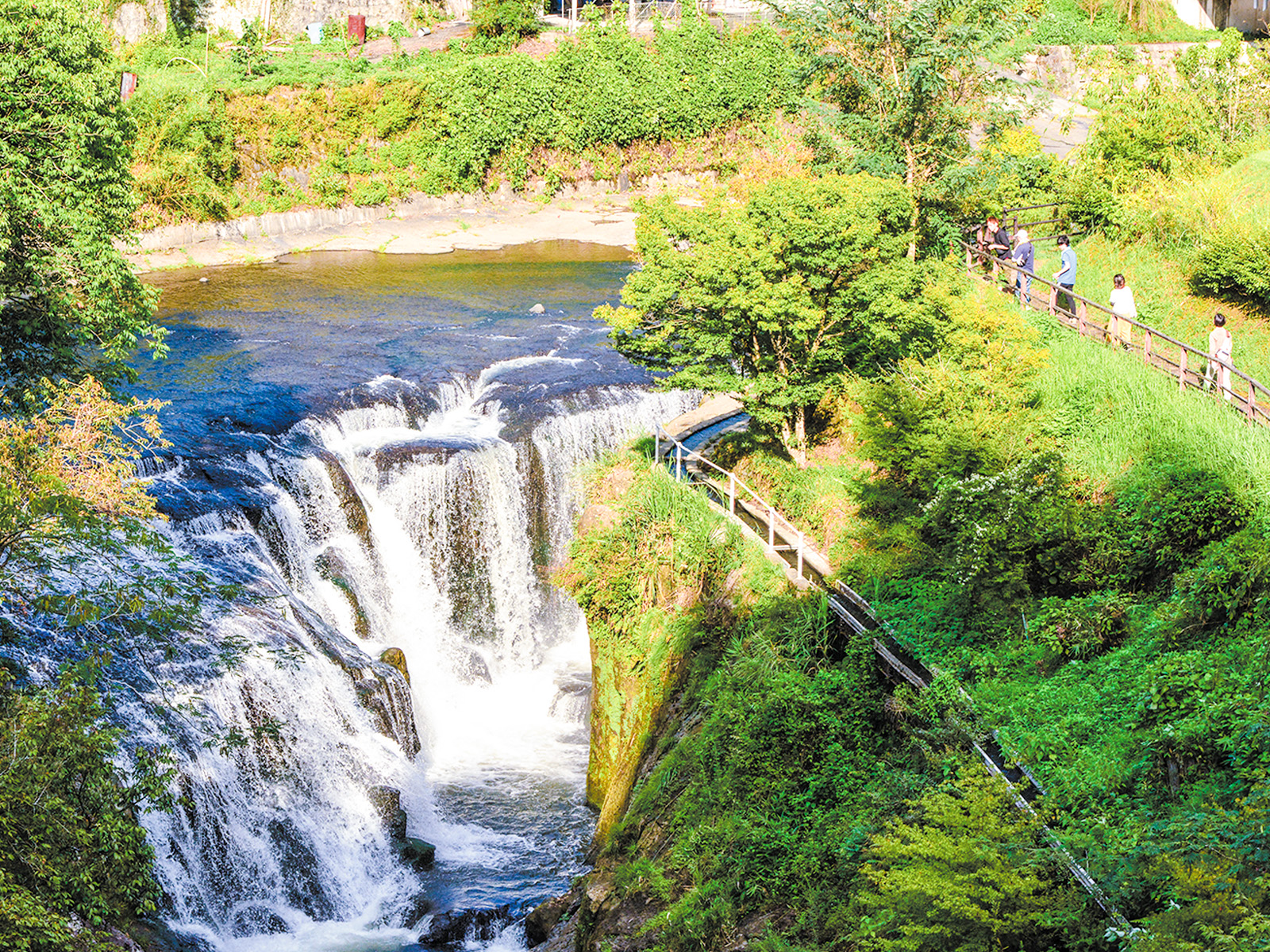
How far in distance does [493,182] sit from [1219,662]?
37.4 metres

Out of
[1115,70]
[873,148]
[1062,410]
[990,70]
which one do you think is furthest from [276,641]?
[1115,70]

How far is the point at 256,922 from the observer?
50.4ft

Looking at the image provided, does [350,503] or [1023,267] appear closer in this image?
[1023,267]

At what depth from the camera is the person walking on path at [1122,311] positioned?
1820 centimetres

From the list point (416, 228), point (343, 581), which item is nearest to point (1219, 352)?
point (343, 581)

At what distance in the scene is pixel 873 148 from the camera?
73.3 feet

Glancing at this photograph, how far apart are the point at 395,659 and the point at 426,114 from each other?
29266 mm

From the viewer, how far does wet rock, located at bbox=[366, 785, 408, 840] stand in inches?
672

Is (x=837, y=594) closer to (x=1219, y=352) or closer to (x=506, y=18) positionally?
(x=1219, y=352)

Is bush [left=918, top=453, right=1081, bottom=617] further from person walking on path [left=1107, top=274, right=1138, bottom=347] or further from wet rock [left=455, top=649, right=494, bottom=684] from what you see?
wet rock [left=455, top=649, right=494, bottom=684]

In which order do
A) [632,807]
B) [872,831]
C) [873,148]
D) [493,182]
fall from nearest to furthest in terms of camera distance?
[872,831] → [632,807] → [873,148] → [493,182]

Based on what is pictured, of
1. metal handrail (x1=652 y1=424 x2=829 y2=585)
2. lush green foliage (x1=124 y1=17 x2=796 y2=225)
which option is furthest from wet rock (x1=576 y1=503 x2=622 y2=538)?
lush green foliage (x1=124 y1=17 x2=796 y2=225)

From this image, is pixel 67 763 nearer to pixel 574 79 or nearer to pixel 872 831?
pixel 872 831

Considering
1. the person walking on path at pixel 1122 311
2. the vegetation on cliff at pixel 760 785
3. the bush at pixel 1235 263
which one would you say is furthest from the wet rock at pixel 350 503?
the bush at pixel 1235 263
